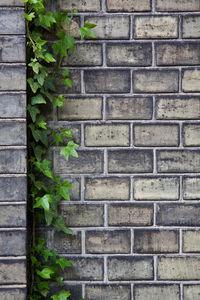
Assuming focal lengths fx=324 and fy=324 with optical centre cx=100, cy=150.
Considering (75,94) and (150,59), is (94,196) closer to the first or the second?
(75,94)

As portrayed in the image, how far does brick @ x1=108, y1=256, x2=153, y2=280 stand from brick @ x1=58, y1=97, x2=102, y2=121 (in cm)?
65

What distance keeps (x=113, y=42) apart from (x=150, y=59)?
182mm

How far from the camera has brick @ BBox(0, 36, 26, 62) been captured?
50.9 inches

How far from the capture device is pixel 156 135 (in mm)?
1456

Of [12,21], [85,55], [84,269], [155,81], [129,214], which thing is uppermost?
[12,21]

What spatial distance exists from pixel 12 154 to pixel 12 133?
84 millimetres

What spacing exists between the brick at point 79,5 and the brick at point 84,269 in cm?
111

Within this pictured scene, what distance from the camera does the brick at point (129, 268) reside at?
1.45 meters

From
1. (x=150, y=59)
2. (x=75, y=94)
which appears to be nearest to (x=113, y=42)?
(x=150, y=59)

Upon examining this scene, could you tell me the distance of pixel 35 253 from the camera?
144 cm

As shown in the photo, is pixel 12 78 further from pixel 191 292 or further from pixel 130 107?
pixel 191 292

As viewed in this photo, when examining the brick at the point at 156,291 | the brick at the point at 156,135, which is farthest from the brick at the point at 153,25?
the brick at the point at 156,291

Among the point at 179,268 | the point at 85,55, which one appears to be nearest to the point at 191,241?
the point at 179,268

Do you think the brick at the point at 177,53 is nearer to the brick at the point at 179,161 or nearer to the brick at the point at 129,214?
the brick at the point at 179,161
